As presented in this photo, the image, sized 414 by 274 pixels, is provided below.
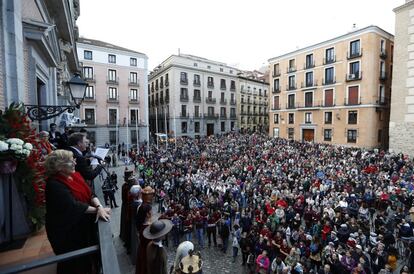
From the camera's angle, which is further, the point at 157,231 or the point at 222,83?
the point at 222,83

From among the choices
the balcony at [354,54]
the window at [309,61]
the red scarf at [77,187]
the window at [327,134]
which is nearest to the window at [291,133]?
the window at [327,134]

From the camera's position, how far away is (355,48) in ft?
91.2

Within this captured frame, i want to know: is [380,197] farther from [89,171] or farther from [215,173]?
[89,171]

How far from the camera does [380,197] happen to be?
37.6 feet

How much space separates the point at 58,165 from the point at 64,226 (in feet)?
1.96

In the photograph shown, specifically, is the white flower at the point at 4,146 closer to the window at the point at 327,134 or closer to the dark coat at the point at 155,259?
the dark coat at the point at 155,259

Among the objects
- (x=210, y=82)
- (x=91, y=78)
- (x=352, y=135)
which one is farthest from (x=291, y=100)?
(x=91, y=78)

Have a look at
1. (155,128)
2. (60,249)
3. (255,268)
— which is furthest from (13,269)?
(155,128)

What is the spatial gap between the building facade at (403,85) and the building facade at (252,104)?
27.7m

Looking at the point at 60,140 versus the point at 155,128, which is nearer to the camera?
the point at 60,140

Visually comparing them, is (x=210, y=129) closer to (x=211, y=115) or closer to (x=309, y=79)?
(x=211, y=115)

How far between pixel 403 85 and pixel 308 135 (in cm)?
1243

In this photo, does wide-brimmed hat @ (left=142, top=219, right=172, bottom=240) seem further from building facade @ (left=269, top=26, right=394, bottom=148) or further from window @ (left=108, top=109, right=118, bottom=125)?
window @ (left=108, top=109, right=118, bottom=125)

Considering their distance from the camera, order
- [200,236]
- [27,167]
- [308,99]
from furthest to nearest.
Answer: [308,99] < [200,236] < [27,167]
